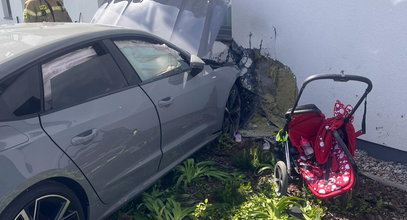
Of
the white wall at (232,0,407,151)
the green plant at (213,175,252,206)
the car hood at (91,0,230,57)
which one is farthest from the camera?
the car hood at (91,0,230,57)

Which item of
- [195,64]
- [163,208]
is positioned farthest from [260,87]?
[163,208]

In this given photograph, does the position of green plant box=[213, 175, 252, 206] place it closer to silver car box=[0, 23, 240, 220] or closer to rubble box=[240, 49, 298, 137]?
silver car box=[0, 23, 240, 220]

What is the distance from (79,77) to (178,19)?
243cm

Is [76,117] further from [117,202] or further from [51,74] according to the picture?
[117,202]

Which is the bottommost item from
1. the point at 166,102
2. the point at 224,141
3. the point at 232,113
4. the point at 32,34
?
the point at 224,141

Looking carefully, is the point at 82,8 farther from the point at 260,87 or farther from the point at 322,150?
the point at 322,150

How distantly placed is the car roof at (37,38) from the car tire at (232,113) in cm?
152

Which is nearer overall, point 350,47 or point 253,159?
point 253,159

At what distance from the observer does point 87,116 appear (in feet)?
8.25

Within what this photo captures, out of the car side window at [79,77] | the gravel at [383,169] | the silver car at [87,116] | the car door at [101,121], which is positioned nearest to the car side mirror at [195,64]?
the silver car at [87,116]

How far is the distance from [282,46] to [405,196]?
2.33 m

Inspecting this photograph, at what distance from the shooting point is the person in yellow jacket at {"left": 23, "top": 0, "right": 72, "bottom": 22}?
5.44m

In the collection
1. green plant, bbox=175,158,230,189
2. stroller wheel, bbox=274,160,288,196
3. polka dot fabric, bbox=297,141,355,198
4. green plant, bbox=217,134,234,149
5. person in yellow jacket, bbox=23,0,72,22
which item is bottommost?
green plant, bbox=217,134,234,149

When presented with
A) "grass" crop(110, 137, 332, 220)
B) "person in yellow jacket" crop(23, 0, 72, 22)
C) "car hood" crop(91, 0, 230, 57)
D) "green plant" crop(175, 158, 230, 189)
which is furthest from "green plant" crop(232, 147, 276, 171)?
"person in yellow jacket" crop(23, 0, 72, 22)
